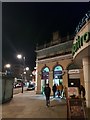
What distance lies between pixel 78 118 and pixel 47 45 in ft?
76.7

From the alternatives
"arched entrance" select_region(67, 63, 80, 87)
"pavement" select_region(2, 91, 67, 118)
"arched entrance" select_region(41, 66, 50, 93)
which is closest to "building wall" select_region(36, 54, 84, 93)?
"arched entrance" select_region(67, 63, 80, 87)

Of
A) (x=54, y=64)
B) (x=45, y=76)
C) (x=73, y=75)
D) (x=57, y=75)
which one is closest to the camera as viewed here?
(x=73, y=75)

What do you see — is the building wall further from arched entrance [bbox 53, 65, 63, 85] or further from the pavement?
the pavement

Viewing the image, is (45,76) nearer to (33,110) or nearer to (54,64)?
(54,64)

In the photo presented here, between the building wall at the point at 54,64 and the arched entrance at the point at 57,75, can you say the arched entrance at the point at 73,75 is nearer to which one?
the building wall at the point at 54,64

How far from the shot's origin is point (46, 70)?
30.7 meters

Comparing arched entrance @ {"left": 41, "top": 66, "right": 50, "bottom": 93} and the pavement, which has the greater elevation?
arched entrance @ {"left": 41, "top": 66, "right": 50, "bottom": 93}

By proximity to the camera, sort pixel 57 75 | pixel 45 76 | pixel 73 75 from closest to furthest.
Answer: pixel 73 75 < pixel 57 75 < pixel 45 76

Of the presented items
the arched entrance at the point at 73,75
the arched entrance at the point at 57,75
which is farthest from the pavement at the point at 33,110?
the arched entrance at the point at 57,75

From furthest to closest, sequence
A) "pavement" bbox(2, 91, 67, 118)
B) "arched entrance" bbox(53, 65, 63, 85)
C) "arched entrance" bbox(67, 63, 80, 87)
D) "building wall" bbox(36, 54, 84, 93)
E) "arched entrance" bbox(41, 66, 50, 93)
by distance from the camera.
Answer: "arched entrance" bbox(41, 66, 50, 93), "arched entrance" bbox(53, 65, 63, 85), "building wall" bbox(36, 54, 84, 93), "arched entrance" bbox(67, 63, 80, 87), "pavement" bbox(2, 91, 67, 118)

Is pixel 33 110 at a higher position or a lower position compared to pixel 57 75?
lower

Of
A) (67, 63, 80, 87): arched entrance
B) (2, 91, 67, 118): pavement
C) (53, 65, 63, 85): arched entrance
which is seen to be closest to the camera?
(2, 91, 67, 118): pavement

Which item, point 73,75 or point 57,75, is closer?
point 73,75

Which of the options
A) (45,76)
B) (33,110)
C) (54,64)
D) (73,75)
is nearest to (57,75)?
(54,64)
